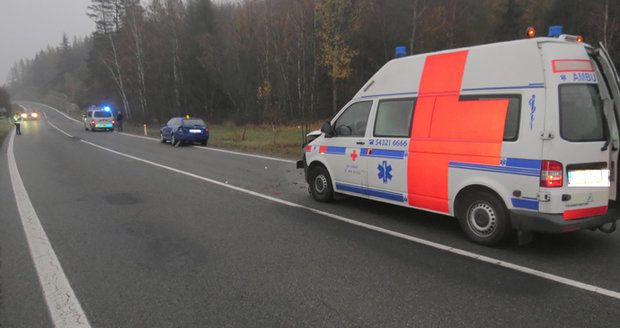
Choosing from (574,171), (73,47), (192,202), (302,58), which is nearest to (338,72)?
(302,58)

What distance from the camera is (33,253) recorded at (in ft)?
18.3

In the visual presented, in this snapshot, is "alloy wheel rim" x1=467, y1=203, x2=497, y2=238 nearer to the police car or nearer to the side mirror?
the side mirror

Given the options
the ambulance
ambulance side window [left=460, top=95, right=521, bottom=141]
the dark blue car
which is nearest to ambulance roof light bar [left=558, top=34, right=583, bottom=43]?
the ambulance

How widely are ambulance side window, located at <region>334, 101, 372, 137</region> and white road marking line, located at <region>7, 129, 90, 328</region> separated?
4471mm

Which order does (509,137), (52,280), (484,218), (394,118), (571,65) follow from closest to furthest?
(52,280)
(571,65)
(509,137)
(484,218)
(394,118)

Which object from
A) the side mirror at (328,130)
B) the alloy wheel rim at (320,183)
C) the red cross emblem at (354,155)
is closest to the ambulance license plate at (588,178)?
the red cross emblem at (354,155)

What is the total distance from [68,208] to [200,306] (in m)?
5.28

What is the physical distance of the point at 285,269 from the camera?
4.91m

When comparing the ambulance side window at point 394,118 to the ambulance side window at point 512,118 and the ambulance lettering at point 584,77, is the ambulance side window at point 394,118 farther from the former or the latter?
the ambulance lettering at point 584,77

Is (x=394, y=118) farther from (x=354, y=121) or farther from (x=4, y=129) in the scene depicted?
(x=4, y=129)

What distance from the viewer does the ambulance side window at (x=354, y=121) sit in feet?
23.7

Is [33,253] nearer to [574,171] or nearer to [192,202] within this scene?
[192,202]

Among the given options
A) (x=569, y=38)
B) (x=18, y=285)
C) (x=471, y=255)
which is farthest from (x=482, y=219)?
(x=18, y=285)

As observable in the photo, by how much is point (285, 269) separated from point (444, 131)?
2.69 meters
